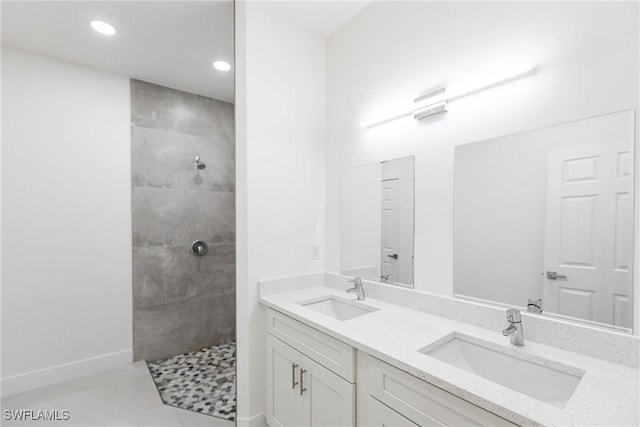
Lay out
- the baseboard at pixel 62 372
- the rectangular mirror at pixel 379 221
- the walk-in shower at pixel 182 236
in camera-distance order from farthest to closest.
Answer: the walk-in shower at pixel 182 236, the baseboard at pixel 62 372, the rectangular mirror at pixel 379 221

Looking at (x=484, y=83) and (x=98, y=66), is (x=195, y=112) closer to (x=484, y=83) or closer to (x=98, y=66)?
(x=98, y=66)

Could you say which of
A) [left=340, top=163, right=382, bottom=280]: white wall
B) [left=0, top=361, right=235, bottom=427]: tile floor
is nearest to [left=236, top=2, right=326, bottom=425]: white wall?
[left=340, top=163, right=382, bottom=280]: white wall

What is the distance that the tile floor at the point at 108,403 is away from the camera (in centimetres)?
194

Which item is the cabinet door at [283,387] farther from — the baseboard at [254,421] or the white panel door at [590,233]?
the white panel door at [590,233]

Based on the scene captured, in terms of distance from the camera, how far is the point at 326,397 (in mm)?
1398

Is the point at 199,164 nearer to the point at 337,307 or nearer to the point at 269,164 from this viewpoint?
the point at 269,164

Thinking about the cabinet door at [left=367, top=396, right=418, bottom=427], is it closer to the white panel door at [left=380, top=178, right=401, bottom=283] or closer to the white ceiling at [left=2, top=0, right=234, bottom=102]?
the white panel door at [left=380, top=178, right=401, bottom=283]

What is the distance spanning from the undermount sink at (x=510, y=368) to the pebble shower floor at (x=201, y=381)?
64.0 inches

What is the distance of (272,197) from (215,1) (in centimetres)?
132

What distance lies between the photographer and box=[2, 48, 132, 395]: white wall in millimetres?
2258

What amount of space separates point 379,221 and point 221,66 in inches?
79.7

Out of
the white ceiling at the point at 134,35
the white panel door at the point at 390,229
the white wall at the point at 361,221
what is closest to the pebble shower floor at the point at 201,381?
the white wall at the point at 361,221

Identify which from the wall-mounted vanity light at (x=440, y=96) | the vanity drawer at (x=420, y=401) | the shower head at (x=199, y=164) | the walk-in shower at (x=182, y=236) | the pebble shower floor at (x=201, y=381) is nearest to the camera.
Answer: the vanity drawer at (x=420, y=401)

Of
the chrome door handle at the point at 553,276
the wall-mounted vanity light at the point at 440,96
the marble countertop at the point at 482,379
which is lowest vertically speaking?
the marble countertop at the point at 482,379
